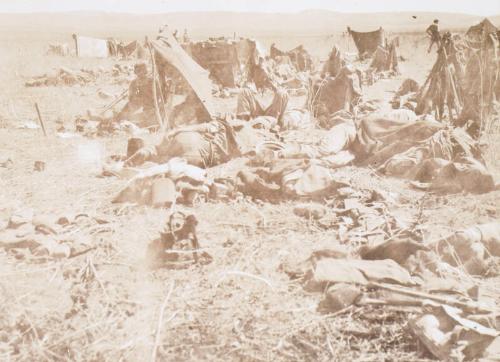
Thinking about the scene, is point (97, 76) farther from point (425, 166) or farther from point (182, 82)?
point (425, 166)

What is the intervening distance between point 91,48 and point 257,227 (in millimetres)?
23348

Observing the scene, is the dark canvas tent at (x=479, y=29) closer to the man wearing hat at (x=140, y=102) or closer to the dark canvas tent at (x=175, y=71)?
the dark canvas tent at (x=175, y=71)

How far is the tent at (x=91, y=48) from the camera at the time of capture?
926 inches

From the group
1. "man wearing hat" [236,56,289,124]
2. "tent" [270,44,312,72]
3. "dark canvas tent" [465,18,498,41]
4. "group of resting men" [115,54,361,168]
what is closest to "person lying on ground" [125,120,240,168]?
"group of resting men" [115,54,361,168]

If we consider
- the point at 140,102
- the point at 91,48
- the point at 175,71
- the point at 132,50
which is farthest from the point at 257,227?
the point at 132,50

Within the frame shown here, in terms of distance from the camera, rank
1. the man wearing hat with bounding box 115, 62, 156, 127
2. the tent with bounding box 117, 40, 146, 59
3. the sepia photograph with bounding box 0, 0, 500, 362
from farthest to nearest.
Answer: the tent with bounding box 117, 40, 146, 59
the man wearing hat with bounding box 115, 62, 156, 127
the sepia photograph with bounding box 0, 0, 500, 362

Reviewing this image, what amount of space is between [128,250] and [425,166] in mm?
3724

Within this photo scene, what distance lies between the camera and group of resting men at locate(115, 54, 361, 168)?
19.5 feet

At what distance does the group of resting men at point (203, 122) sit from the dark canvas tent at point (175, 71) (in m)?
0.11

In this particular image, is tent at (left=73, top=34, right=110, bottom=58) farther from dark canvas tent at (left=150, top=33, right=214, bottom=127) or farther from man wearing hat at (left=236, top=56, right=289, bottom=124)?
man wearing hat at (left=236, top=56, right=289, bottom=124)

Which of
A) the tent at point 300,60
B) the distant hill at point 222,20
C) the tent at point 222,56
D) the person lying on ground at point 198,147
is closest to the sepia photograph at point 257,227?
the person lying on ground at point 198,147

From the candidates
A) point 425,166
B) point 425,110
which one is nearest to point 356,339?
point 425,166

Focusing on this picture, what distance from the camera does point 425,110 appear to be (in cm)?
822

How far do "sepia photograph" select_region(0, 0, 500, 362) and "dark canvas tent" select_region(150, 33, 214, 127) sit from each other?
32 millimetres
